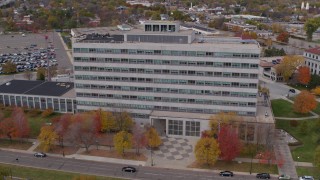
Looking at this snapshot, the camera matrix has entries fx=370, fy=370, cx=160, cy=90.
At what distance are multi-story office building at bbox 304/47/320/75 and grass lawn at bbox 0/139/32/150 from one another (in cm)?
8477

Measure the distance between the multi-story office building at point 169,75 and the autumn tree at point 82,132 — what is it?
11141 millimetres

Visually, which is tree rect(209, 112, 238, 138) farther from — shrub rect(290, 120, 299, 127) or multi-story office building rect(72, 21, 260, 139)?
shrub rect(290, 120, 299, 127)

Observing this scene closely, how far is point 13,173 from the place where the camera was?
60.6m

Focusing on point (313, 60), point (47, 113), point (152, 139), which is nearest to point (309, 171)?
point (152, 139)

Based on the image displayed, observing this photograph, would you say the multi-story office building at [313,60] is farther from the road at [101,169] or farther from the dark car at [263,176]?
the road at [101,169]

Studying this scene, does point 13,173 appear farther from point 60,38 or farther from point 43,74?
point 60,38

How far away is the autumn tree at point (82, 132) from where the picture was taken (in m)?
66.3

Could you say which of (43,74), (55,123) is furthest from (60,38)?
(55,123)

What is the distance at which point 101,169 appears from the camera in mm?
62125

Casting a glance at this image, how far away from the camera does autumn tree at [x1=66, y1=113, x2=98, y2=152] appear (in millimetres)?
66312

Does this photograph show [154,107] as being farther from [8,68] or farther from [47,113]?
[8,68]

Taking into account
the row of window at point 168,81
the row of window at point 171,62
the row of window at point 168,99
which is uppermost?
the row of window at point 171,62

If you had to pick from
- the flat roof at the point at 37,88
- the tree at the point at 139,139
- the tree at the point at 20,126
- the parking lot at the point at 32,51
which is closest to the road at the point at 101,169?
→ the tree at the point at 20,126

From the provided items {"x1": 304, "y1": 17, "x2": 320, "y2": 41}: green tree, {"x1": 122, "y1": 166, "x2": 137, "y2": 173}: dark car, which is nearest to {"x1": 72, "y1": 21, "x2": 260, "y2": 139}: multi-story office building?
{"x1": 122, "y1": 166, "x2": 137, "y2": 173}: dark car
